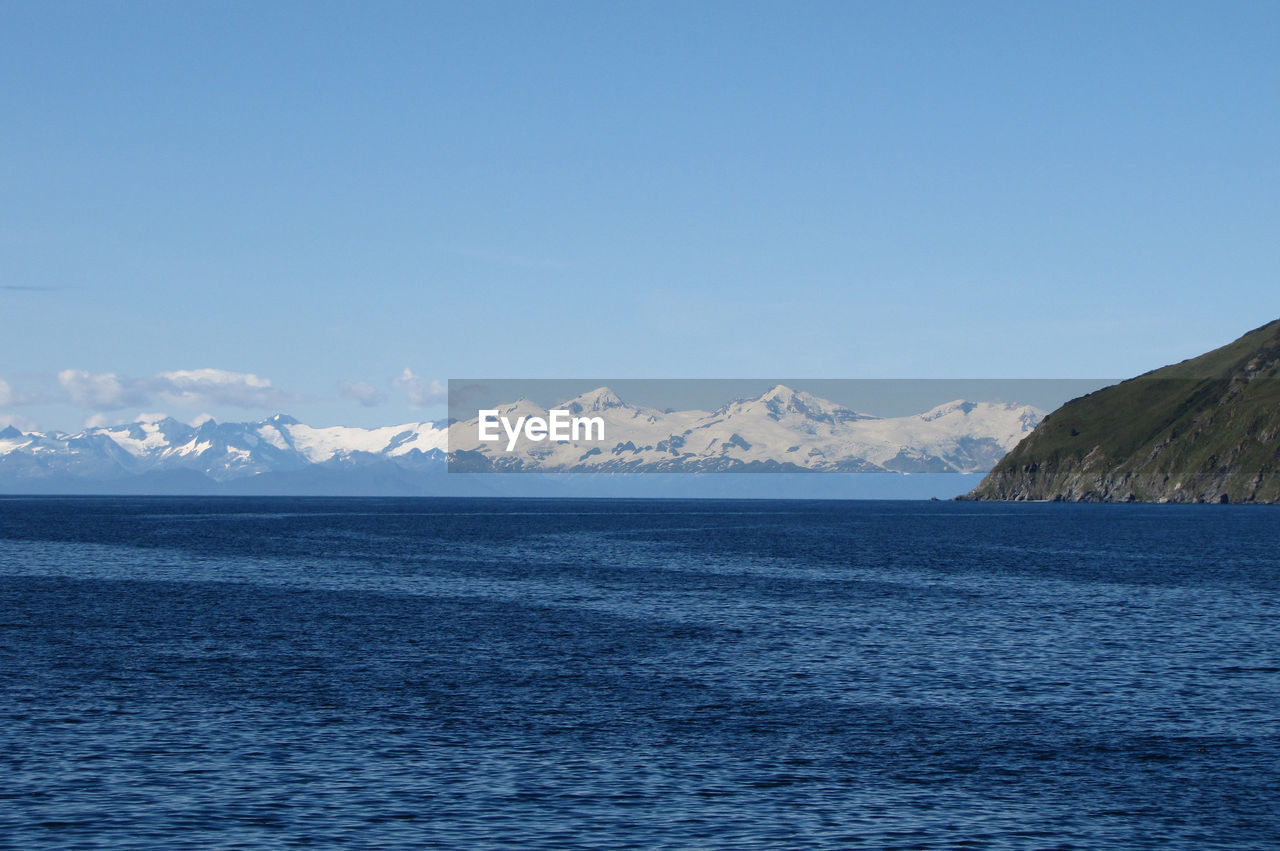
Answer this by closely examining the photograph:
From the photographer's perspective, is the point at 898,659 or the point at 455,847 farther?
the point at 898,659

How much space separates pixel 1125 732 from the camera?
40.8 meters

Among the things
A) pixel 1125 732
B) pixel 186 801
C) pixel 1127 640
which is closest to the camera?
pixel 186 801

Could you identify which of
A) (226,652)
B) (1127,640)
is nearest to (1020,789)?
(1127,640)

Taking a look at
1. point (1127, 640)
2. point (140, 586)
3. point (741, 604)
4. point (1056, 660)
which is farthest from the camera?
point (140, 586)

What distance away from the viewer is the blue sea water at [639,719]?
30.1m

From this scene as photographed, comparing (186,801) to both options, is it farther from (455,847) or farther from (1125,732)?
(1125,732)

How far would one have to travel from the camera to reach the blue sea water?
30094 millimetres

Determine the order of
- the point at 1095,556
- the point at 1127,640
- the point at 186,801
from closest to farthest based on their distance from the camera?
1. the point at 186,801
2. the point at 1127,640
3. the point at 1095,556

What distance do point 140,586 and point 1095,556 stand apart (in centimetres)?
10289

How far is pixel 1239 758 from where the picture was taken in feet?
122

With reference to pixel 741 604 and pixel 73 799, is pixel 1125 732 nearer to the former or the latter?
pixel 73 799

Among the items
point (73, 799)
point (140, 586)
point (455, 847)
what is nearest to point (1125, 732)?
point (455, 847)

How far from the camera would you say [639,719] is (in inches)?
1682

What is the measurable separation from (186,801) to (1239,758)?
97.4 feet
